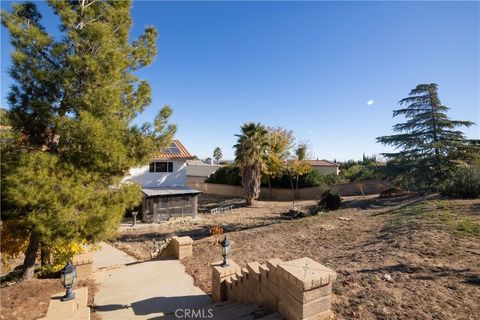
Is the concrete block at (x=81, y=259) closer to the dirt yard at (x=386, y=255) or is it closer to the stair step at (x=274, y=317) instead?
the dirt yard at (x=386, y=255)

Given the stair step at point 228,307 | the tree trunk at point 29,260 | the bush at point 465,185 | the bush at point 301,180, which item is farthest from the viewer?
the bush at point 301,180

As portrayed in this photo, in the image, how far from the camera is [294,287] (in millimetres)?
4062

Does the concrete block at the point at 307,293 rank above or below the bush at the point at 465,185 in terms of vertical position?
below

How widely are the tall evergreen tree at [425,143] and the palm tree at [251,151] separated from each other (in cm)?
1201

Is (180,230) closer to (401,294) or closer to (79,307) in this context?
(79,307)

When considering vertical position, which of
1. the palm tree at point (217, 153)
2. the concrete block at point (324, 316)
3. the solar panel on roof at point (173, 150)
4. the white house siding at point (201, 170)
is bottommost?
the concrete block at point (324, 316)

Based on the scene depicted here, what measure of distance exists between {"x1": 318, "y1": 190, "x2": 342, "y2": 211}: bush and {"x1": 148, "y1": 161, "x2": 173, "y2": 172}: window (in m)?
14.1

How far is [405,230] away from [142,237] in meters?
A: 14.5

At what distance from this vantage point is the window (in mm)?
24648

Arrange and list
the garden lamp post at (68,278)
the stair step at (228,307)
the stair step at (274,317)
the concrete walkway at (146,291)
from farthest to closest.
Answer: the concrete walkway at (146,291)
the stair step at (228,307)
the garden lamp post at (68,278)
the stair step at (274,317)

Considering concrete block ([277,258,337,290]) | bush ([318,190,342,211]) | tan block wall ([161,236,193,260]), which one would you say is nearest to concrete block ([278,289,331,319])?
concrete block ([277,258,337,290])

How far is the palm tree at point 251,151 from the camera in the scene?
27266 mm

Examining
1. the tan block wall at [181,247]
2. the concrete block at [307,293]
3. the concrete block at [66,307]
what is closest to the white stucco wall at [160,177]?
the tan block wall at [181,247]

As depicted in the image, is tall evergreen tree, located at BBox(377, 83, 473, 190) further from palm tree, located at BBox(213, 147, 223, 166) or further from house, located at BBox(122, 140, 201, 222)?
palm tree, located at BBox(213, 147, 223, 166)
